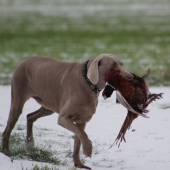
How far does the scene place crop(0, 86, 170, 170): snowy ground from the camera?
4.88 meters

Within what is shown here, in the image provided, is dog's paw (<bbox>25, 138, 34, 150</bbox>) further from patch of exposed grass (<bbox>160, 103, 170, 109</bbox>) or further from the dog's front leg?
patch of exposed grass (<bbox>160, 103, 170, 109</bbox>)

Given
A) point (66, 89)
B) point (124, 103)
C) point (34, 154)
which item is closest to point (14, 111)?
point (34, 154)

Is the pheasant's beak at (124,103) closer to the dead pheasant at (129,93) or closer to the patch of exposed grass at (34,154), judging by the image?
the dead pheasant at (129,93)

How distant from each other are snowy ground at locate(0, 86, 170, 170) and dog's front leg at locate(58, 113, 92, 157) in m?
0.31

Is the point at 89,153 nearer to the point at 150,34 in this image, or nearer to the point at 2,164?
the point at 2,164

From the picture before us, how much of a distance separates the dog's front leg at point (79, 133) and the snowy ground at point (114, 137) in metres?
0.31

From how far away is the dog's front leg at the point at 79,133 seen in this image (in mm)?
4629

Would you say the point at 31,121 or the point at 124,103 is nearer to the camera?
the point at 124,103

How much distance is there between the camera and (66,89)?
16.5 feet

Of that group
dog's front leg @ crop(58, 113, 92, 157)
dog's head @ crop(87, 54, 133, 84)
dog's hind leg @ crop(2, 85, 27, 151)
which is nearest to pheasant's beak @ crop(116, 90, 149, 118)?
dog's head @ crop(87, 54, 133, 84)

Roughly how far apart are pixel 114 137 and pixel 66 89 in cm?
135

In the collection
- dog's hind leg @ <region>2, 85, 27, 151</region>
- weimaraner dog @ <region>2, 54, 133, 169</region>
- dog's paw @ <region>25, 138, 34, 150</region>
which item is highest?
weimaraner dog @ <region>2, 54, 133, 169</region>

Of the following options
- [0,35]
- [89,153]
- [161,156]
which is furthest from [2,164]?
[0,35]

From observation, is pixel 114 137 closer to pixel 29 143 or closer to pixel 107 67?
pixel 29 143
